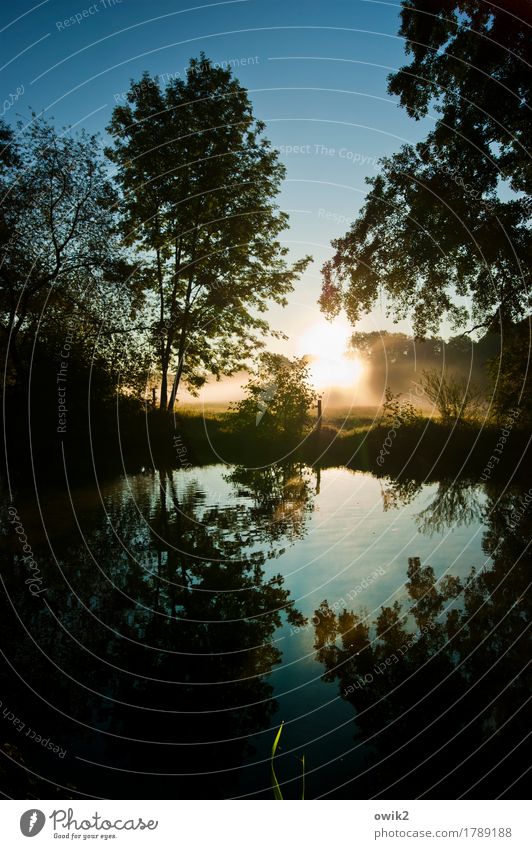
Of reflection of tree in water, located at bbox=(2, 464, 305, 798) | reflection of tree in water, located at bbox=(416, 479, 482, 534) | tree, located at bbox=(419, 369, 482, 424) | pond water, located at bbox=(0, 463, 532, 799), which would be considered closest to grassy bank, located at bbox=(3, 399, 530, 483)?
tree, located at bbox=(419, 369, 482, 424)

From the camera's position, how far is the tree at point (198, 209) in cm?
2695

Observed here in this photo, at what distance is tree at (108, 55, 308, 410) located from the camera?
27.0 metres

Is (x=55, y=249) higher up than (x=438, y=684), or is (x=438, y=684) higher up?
(x=55, y=249)

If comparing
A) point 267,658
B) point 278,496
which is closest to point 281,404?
point 278,496

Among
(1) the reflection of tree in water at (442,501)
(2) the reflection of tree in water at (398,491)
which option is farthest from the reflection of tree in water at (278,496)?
(1) the reflection of tree in water at (442,501)

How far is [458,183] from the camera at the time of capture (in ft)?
53.2

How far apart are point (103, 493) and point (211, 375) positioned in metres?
14.1

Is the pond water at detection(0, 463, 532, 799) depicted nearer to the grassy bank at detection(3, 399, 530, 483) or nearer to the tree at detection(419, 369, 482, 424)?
the grassy bank at detection(3, 399, 530, 483)

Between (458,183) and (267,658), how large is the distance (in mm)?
15112

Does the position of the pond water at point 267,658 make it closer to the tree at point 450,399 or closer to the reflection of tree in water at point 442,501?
the reflection of tree in water at point 442,501

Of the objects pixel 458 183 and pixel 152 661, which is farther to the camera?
pixel 458 183

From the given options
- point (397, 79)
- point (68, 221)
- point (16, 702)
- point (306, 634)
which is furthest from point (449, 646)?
point (68, 221)

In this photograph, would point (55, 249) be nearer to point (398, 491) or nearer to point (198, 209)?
point (198, 209)

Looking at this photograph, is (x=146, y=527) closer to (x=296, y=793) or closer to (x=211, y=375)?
(x=296, y=793)
